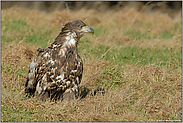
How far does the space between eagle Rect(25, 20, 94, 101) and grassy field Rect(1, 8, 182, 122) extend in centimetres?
28

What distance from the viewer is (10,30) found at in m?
8.55

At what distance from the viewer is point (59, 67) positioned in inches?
172

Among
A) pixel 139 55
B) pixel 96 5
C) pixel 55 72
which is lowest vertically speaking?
pixel 55 72

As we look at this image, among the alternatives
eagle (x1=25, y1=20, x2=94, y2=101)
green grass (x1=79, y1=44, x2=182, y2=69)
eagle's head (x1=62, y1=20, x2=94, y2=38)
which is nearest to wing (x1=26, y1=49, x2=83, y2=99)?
eagle (x1=25, y1=20, x2=94, y2=101)

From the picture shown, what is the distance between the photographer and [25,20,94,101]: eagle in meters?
4.38

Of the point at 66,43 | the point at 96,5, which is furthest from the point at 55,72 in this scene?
the point at 96,5

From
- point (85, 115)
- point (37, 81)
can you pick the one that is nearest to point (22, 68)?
point (37, 81)

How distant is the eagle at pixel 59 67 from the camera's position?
4383 mm

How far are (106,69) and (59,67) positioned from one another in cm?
203

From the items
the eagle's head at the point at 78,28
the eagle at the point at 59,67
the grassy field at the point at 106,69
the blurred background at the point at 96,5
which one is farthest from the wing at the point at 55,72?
the blurred background at the point at 96,5

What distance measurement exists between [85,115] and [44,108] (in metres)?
0.72

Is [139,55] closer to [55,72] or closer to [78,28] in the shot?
[78,28]

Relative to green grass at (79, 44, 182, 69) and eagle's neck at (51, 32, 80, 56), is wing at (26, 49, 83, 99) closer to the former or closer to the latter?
eagle's neck at (51, 32, 80, 56)

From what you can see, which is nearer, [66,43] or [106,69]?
[66,43]
